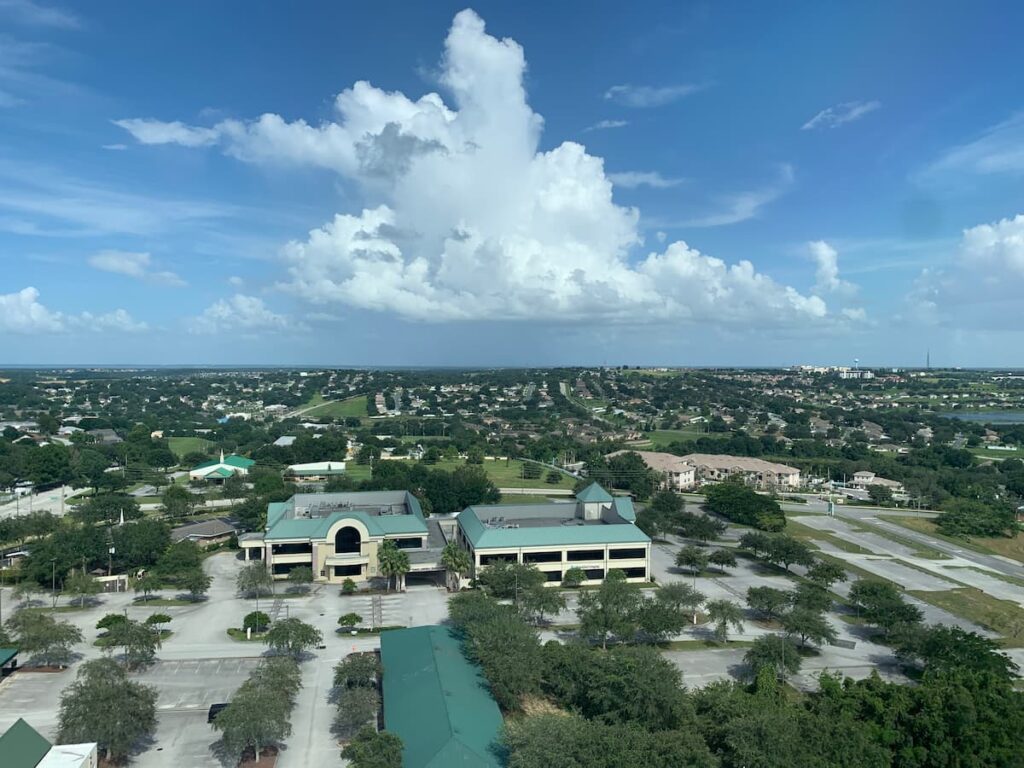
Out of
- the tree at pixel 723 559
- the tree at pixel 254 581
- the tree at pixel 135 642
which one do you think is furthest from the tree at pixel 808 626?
the tree at pixel 135 642

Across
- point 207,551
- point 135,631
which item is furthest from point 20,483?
point 135,631

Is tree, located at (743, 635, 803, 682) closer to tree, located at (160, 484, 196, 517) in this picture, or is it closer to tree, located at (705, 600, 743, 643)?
tree, located at (705, 600, 743, 643)

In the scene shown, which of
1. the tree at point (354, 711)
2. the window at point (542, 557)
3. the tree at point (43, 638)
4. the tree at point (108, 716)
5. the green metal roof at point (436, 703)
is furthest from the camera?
the window at point (542, 557)

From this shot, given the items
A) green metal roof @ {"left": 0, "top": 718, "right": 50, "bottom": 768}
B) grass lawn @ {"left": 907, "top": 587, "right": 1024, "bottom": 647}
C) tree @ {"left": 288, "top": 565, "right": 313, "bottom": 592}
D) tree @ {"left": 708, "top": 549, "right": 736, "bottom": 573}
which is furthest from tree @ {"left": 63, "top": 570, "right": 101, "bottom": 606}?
grass lawn @ {"left": 907, "top": 587, "right": 1024, "bottom": 647}

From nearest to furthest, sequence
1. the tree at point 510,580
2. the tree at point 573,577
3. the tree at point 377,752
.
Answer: the tree at point 377,752
the tree at point 510,580
the tree at point 573,577

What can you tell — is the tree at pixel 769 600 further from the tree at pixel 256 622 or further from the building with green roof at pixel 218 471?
the building with green roof at pixel 218 471

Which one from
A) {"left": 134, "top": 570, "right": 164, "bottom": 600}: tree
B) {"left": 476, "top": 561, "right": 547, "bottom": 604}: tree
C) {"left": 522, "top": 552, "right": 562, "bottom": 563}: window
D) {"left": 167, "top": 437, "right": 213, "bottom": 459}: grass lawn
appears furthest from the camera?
{"left": 167, "top": 437, "right": 213, "bottom": 459}: grass lawn
